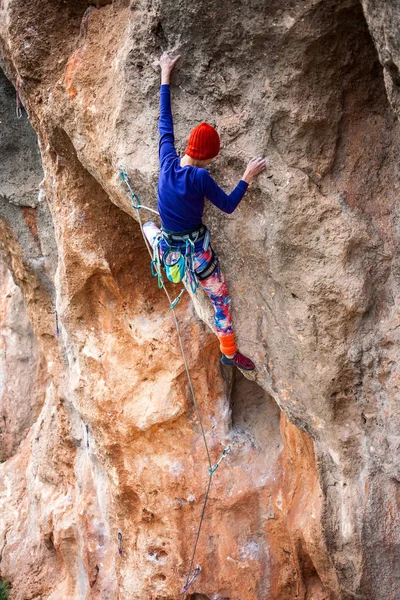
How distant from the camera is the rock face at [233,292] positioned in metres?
3.22

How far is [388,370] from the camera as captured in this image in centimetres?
337

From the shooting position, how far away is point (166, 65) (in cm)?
332

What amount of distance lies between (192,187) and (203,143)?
0.77 feet

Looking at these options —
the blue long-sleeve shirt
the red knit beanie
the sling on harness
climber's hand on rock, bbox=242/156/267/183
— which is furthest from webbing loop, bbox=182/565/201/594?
the red knit beanie

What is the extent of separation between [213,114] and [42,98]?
1607 millimetres

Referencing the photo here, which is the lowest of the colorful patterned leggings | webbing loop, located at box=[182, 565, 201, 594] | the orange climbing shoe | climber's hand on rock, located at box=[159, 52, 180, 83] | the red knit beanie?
webbing loop, located at box=[182, 565, 201, 594]

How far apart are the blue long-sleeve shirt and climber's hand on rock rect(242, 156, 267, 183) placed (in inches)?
2.2

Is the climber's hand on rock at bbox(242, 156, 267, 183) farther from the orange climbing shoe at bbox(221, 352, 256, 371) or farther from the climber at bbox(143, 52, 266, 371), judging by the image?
the orange climbing shoe at bbox(221, 352, 256, 371)

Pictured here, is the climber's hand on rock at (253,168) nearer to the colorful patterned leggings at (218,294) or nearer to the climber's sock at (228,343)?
the colorful patterned leggings at (218,294)

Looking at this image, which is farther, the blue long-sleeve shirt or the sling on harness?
the sling on harness

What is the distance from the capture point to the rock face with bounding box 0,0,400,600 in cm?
322

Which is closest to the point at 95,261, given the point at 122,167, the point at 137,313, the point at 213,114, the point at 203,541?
the point at 137,313

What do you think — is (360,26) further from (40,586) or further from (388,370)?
(40,586)

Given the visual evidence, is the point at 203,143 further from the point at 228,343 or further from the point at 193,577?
the point at 193,577
